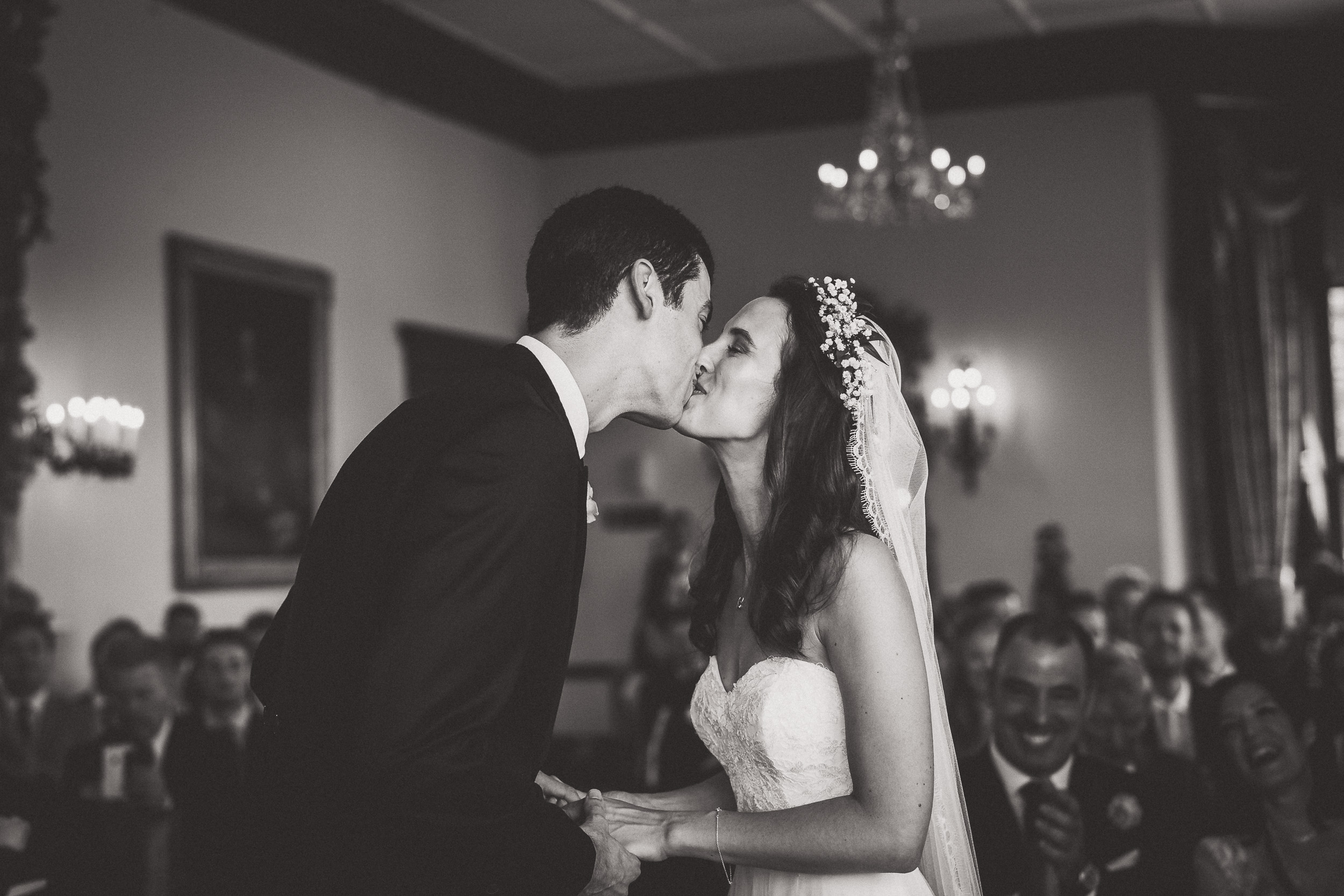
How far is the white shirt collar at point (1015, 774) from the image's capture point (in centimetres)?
372

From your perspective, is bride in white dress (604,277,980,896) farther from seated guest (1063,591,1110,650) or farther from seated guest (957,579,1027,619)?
seated guest (1063,591,1110,650)

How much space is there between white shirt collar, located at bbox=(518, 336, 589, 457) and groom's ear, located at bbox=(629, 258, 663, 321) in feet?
0.48

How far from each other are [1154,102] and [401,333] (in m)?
5.34

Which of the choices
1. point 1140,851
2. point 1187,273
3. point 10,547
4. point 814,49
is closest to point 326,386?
point 10,547

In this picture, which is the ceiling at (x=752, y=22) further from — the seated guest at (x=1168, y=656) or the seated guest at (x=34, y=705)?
the seated guest at (x=34, y=705)

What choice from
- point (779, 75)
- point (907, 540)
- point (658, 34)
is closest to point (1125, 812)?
point (907, 540)

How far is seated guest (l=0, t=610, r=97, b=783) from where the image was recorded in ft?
20.0

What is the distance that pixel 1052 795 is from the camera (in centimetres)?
317

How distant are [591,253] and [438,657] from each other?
2.19 feet

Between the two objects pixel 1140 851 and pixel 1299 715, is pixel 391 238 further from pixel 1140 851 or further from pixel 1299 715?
pixel 1140 851

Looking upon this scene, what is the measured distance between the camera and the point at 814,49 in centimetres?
1012

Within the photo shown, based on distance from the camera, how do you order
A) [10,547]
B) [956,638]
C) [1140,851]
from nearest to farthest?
[1140,851]
[956,638]
[10,547]

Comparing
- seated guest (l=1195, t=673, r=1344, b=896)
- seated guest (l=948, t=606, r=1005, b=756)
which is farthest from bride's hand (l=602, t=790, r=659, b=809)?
seated guest (l=948, t=606, r=1005, b=756)

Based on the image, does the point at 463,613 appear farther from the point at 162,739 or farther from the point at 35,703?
the point at 35,703
